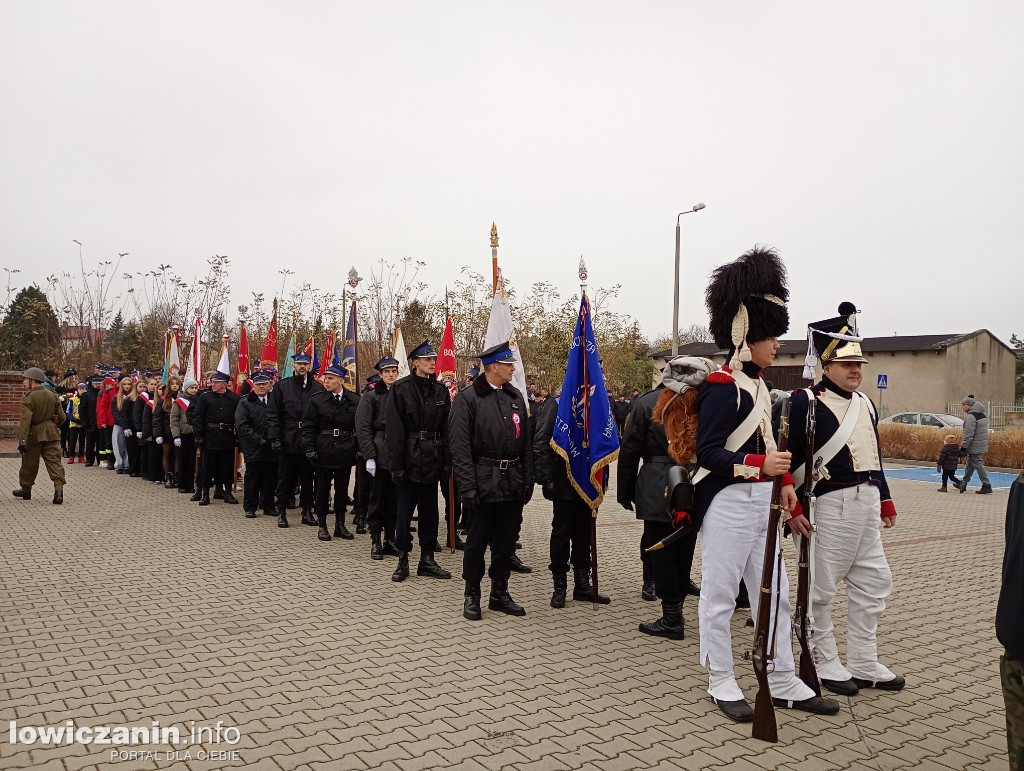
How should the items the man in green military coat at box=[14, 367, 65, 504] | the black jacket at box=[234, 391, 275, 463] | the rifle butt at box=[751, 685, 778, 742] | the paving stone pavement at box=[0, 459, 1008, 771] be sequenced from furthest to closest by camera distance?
1. the man in green military coat at box=[14, 367, 65, 504]
2. the black jacket at box=[234, 391, 275, 463]
3. the rifle butt at box=[751, 685, 778, 742]
4. the paving stone pavement at box=[0, 459, 1008, 771]

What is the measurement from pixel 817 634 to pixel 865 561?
537mm

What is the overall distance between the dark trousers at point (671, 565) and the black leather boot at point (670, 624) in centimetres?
5

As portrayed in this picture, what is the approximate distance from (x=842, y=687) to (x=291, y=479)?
825 centimetres

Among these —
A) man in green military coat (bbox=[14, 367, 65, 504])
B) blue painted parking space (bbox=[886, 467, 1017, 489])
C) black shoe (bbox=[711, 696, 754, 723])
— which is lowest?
blue painted parking space (bbox=[886, 467, 1017, 489])

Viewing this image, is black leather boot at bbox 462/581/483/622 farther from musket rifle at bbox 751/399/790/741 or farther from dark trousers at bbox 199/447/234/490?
dark trousers at bbox 199/447/234/490

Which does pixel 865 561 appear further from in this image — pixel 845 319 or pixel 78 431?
pixel 78 431

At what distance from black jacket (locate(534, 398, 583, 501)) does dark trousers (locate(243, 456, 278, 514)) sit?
19.0ft

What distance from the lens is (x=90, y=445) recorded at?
1878cm

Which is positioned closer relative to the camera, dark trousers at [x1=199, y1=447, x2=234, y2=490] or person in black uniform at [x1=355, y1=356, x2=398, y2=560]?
person in black uniform at [x1=355, y1=356, x2=398, y2=560]

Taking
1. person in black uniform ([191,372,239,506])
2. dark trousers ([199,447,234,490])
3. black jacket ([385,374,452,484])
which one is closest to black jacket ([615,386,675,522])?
black jacket ([385,374,452,484])

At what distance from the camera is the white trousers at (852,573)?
480 centimetres

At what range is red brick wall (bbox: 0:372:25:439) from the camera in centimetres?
2341

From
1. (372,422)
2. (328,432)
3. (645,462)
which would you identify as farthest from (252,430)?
(645,462)

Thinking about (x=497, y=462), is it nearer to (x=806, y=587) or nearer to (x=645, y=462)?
(x=645, y=462)
